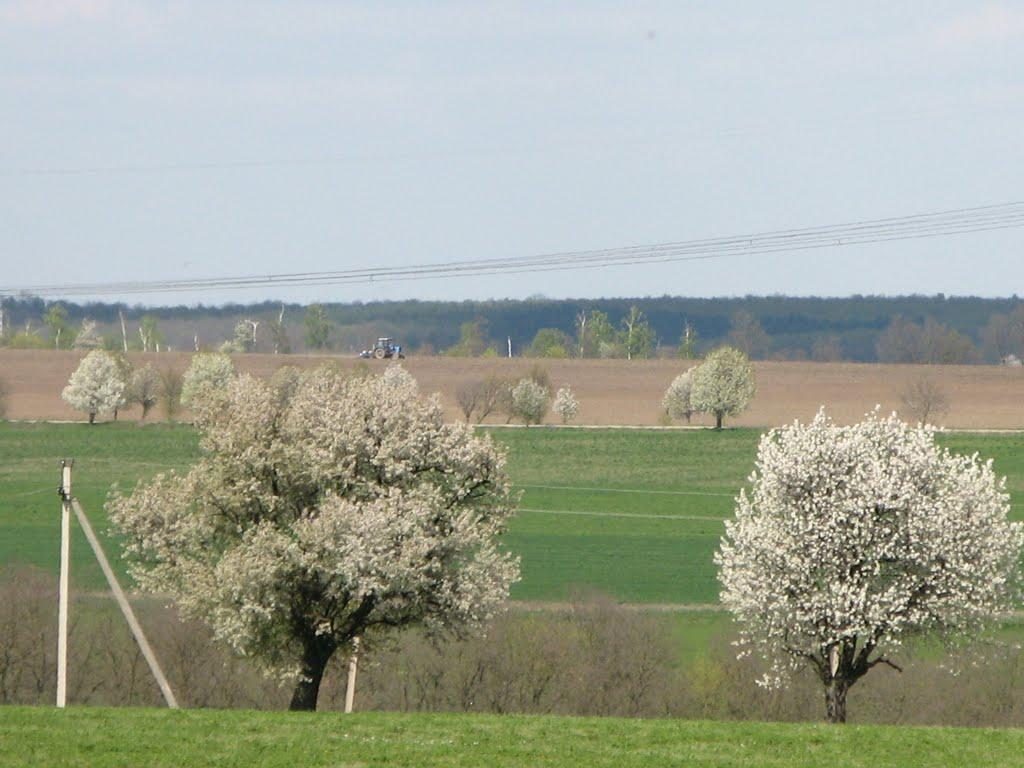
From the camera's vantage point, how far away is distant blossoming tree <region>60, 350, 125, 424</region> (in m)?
115

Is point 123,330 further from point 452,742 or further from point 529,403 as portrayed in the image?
point 452,742

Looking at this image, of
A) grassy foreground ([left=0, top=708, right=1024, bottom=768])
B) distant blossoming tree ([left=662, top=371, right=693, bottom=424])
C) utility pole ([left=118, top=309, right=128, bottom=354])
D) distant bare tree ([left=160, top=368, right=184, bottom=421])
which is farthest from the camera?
utility pole ([left=118, top=309, right=128, bottom=354])

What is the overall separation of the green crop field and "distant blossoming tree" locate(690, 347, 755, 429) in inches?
230

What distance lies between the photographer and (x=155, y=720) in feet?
66.9

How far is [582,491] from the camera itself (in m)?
83.4

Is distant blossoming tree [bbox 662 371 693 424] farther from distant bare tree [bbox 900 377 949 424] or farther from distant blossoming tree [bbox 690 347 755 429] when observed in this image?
distant bare tree [bbox 900 377 949 424]

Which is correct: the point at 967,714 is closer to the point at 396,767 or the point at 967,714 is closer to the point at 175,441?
the point at 396,767

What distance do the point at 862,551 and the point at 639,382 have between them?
106198 millimetres

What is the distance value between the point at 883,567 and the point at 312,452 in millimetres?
10610

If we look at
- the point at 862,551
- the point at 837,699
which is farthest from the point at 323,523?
the point at 837,699

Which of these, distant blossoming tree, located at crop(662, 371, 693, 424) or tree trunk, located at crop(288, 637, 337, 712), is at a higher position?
distant blossoming tree, located at crop(662, 371, 693, 424)

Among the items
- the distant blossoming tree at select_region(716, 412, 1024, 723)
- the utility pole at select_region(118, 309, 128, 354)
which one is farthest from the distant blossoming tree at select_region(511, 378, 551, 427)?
the distant blossoming tree at select_region(716, 412, 1024, 723)

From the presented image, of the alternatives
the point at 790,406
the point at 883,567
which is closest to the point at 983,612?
the point at 883,567

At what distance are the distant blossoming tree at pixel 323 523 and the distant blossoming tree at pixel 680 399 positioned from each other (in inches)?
3584
